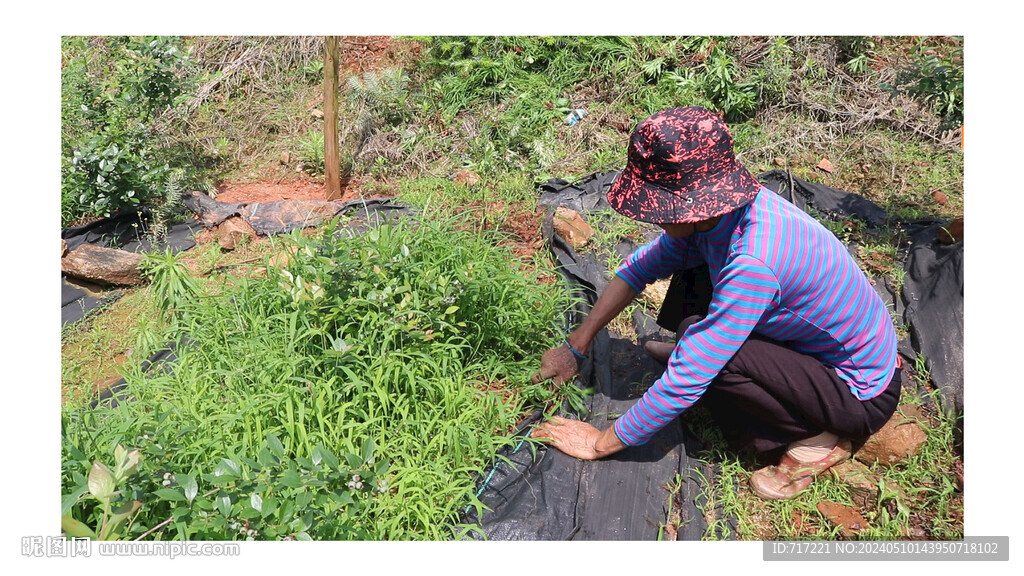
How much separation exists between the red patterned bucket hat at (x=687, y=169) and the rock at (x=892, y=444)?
1.17 meters

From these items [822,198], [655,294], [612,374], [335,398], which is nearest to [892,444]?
[612,374]

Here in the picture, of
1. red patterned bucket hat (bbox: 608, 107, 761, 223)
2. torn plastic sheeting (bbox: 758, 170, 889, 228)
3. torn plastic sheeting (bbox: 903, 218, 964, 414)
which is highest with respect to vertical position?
red patterned bucket hat (bbox: 608, 107, 761, 223)

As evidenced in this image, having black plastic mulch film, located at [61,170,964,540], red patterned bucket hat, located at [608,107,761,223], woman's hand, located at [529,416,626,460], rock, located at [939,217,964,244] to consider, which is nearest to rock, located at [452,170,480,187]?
black plastic mulch film, located at [61,170,964,540]

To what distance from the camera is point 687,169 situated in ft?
5.99

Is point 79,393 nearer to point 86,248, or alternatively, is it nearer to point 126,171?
point 86,248

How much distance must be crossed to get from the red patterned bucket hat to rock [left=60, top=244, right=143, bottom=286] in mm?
2738

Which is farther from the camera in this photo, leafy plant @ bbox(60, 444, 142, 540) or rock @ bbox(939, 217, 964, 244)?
rock @ bbox(939, 217, 964, 244)

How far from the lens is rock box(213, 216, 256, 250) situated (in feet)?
12.1

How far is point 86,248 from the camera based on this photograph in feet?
11.2

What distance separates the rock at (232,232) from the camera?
3.68 m

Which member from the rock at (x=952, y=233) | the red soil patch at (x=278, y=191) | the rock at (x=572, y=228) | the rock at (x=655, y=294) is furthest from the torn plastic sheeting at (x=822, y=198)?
→ the red soil patch at (x=278, y=191)

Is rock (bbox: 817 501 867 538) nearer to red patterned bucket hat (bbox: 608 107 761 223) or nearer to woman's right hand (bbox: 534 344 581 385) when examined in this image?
woman's right hand (bbox: 534 344 581 385)

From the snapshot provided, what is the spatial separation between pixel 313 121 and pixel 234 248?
5.57 ft

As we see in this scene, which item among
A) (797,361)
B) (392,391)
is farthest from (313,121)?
(797,361)
